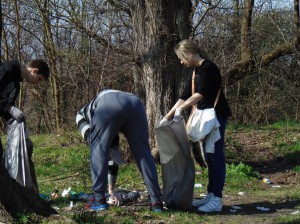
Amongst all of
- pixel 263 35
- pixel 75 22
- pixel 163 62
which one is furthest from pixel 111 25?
pixel 263 35

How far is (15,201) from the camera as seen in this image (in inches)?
177

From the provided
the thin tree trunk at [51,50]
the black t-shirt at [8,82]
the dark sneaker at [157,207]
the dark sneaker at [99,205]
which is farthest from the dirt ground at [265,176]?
the thin tree trunk at [51,50]

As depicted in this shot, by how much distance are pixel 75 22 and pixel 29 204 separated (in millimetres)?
6224

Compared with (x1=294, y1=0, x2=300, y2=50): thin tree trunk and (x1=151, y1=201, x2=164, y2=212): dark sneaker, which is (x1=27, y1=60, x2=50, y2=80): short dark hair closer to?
(x1=151, y1=201, x2=164, y2=212): dark sneaker

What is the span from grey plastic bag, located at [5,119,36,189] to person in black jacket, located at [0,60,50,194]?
0.15 metres

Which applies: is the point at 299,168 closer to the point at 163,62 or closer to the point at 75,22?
the point at 163,62

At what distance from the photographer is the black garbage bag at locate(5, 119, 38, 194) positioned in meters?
5.04

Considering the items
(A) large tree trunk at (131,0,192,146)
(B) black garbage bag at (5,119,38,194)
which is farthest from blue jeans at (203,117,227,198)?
(A) large tree trunk at (131,0,192,146)

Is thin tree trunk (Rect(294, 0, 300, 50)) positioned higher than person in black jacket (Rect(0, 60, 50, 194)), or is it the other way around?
thin tree trunk (Rect(294, 0, 300, 50))

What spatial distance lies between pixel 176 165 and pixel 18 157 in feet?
5.36

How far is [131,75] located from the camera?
31.4 feet

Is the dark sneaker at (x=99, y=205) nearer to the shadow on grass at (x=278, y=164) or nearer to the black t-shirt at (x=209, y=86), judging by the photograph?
the black t-shirt at (x=209, y=86)

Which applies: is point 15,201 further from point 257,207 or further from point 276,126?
point 276,126

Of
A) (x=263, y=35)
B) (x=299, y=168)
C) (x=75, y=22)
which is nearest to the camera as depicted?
(x=299, y=168)
